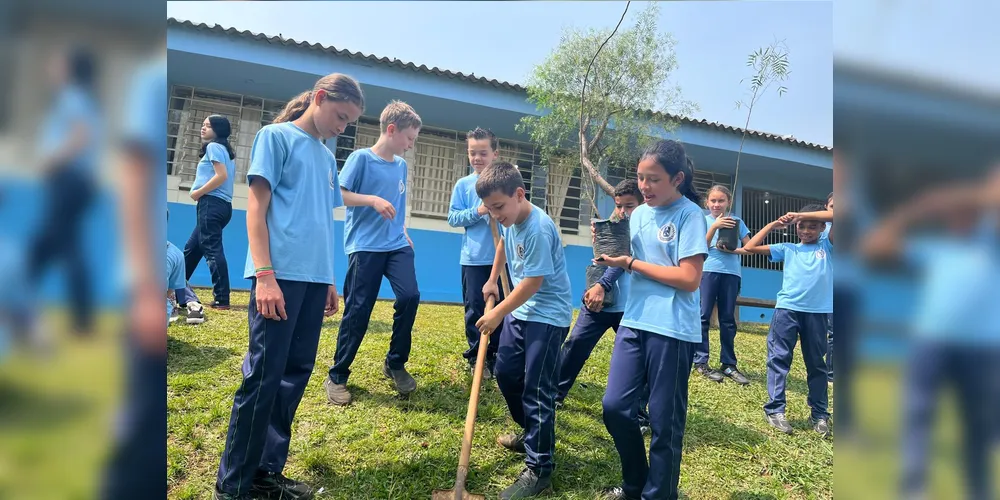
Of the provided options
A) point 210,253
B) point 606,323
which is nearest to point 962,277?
point 606,323

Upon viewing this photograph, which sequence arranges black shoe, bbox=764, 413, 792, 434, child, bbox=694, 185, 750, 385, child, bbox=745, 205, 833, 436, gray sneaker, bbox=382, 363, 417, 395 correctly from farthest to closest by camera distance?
child, bbox=694, 185, 750, 385 → child, bbox=745, 205, 833, 436 → black shoe, bbox=764, 413, 792, 434 → gray sneaker, bbox=382, 363, 417, 395

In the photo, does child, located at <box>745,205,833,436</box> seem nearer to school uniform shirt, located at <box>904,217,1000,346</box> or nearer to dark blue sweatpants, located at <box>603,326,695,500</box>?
dark blue sweatpants, located at <box>603,326,695,500</box>

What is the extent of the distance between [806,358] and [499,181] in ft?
9.03

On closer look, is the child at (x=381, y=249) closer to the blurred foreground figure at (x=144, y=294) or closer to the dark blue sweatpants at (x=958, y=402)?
the blurred foreground figure at (x=144, y=294)

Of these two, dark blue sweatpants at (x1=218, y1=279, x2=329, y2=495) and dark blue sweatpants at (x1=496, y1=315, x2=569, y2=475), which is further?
dark blue sweatpants at (x1=496, y1=315, x2=569, y2=475)

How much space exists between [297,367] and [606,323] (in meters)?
1.82

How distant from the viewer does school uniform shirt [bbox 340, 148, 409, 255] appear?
3.29 meters

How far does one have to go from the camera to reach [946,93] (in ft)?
1.59

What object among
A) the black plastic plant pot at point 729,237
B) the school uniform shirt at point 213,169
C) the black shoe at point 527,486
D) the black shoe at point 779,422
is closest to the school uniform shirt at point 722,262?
the black plastic plant pot at point 729,237

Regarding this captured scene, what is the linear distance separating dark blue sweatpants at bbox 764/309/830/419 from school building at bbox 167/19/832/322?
318cm

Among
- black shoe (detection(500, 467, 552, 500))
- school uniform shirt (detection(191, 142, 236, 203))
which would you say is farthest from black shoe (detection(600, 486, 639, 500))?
school uniform shirt (detection(191, 142, 236, 203))

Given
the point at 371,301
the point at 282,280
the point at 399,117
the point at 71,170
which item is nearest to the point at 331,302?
the point at 282,280

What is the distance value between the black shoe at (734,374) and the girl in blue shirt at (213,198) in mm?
4678

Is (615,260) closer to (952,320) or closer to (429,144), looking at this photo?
(952,320)
